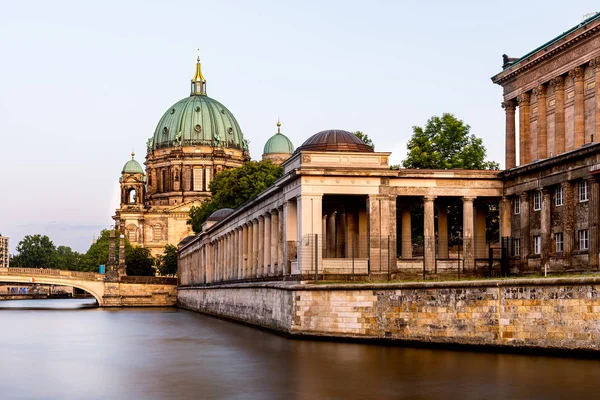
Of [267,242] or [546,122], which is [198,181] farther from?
[546,122]

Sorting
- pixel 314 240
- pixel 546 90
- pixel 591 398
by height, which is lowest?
pixel 591 398

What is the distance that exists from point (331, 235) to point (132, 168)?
125288mm

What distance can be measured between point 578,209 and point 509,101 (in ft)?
52.6

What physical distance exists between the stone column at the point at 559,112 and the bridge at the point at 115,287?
69.0 metres

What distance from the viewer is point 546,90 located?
59.1 m

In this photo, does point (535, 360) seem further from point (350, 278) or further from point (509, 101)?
point (509, 101)

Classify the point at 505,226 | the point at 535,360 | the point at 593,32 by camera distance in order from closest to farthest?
the point at 535,360 < the point at 593,32 < the point at 505,226

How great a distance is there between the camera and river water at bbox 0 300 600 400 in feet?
91.4

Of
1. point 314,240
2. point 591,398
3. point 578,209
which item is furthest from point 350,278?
point 591,398

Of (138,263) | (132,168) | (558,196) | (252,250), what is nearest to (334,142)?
(558,196)

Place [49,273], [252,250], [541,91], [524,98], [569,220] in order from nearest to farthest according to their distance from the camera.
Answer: [569,220], [541,91], [524,98], [252,250], [49,273]

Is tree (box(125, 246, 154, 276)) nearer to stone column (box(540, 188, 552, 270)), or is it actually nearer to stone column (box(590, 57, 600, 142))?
stone column (box(540, 188, 552, 270))

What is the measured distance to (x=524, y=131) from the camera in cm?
6112

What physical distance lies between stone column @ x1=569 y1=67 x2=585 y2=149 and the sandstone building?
0.06m
